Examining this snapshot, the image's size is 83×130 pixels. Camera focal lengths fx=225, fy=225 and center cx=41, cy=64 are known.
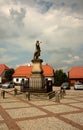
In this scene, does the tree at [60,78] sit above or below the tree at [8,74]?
below

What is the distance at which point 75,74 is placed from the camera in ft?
212

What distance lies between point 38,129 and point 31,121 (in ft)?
5.59

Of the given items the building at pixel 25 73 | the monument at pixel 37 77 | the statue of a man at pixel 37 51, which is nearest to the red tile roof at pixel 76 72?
the building at pixel 25 73

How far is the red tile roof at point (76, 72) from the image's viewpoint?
6386cm

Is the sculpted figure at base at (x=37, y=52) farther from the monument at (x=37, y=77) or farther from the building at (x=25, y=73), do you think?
the building at (x=25, y=73)

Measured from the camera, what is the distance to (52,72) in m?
70.1

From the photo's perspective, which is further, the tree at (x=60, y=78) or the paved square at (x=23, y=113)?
the tree at (x=60, y=78)

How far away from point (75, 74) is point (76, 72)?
1331 millimetres

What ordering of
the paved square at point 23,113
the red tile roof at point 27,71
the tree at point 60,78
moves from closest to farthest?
the paved square at point 23,113 → the tree at point 60,78 → the red tile roof at point 27,71

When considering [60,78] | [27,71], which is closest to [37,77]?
[60,78]

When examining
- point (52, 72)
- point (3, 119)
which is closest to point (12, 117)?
point (3, 119)

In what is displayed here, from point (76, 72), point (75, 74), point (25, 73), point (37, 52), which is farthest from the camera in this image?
point (25, 73)

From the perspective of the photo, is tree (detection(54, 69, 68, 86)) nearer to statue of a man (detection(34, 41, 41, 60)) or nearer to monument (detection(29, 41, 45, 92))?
statue of a man (detection(34, 41, 41, 60))

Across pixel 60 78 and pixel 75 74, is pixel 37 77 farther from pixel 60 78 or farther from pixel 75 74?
pixel 75 74
